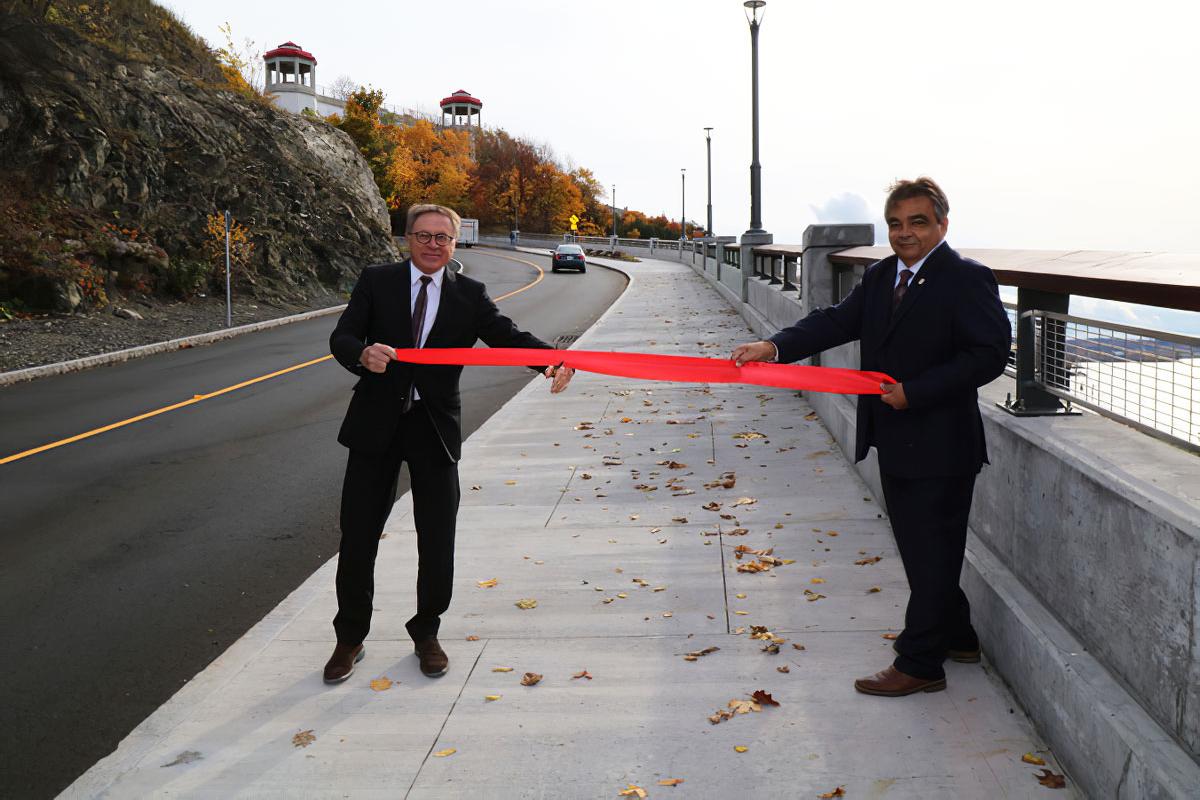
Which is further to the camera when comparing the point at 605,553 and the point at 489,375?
the point at 489,375

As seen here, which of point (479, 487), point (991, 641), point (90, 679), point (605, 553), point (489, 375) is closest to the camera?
point (991, 641)

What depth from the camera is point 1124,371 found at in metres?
4.43

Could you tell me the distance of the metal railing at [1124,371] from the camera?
12.7 ft

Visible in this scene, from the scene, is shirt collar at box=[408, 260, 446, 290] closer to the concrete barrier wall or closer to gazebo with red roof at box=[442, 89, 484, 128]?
the concrete barrier wall

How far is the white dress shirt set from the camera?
5113 millimetres

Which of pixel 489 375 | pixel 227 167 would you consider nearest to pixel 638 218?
pixel 227 167

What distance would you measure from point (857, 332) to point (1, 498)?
781 centimetres

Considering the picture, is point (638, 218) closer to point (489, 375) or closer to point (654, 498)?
point (489, 375)

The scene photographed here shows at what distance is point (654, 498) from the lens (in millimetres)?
8453

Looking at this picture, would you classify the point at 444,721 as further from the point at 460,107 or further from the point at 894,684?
the point at 460,107

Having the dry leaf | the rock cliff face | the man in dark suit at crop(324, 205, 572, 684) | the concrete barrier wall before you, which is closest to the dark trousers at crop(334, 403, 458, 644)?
the man in dark suit at crop(324, 205, 572, 684)

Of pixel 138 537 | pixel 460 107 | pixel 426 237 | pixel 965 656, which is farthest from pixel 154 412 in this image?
pixel 460 107

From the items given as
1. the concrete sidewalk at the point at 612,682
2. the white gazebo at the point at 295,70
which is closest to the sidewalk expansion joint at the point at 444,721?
the concrete sidewalk at the point at 612,682

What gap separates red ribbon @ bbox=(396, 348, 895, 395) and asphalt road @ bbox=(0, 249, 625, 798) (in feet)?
7.12
